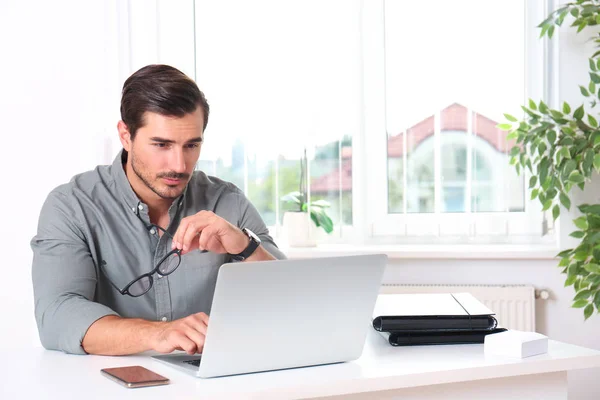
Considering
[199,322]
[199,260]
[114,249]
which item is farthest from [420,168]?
[199,322]

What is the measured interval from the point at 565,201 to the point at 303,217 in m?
1.08

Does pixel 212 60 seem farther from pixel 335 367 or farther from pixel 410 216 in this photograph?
pixel 335 367

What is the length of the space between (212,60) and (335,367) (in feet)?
7.61

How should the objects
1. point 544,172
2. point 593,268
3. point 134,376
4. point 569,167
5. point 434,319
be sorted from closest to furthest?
1. point 134,376
2. point 434,319
3. point 593,268
4. point 569,167
5. point 544,172

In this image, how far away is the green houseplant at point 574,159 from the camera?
9.09 feet

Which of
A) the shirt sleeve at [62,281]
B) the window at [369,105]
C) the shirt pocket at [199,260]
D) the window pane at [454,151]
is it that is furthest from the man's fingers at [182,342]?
the window pane at [454,151]

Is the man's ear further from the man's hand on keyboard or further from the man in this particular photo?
the man's hand on keyboard

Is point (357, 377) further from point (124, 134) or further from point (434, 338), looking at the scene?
point (124, 134)

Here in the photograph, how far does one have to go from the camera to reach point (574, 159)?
2.83 metres

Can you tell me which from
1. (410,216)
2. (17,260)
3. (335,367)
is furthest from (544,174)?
(17,260)

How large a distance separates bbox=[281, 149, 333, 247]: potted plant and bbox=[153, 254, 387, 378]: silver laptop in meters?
1.95

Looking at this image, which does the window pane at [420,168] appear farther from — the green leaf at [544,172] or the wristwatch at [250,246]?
the wristwatch at [250,246]

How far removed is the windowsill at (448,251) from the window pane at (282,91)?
0.81 feet

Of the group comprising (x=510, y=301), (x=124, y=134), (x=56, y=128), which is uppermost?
(x=56, y=128)
